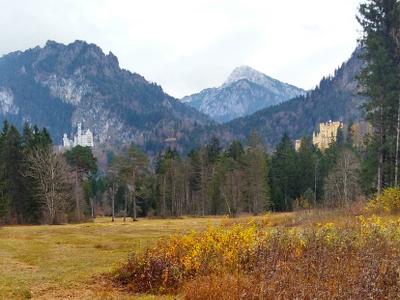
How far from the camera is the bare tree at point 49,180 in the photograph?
57.2 metres

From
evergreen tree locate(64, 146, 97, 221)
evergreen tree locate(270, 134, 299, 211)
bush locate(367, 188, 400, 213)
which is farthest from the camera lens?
evergreen tree locate(270, 134, 299, 211)

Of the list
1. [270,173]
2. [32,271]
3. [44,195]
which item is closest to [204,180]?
[270,173]

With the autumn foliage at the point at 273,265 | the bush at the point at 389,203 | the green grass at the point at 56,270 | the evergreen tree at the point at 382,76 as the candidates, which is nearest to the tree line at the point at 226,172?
the evergreen tree at the point at 382,76

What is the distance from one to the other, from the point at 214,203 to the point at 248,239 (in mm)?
77006

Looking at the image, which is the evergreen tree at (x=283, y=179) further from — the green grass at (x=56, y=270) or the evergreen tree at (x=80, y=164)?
the green grass at (x=56, y=270)

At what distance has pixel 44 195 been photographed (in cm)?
5891

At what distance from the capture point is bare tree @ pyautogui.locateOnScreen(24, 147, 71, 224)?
188 ft

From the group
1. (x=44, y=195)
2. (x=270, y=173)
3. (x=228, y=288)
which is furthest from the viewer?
(x=270, y=173)

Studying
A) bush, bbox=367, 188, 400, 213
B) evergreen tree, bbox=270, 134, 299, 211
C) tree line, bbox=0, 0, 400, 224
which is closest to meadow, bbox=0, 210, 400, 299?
bush, bbox=367, 188, 400, 213

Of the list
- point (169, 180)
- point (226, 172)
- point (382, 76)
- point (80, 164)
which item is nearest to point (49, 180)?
point (80, 164)

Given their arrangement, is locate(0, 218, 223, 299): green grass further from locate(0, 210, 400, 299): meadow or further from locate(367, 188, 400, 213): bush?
locate(367, 188, 400, 213): bush

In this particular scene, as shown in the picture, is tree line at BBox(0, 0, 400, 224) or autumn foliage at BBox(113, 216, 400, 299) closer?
autumn foliage at BBox(113, 216, 400, 299)

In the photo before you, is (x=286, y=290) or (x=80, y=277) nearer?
(x=286, y=290)

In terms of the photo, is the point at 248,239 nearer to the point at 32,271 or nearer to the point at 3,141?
the point at 32,271
